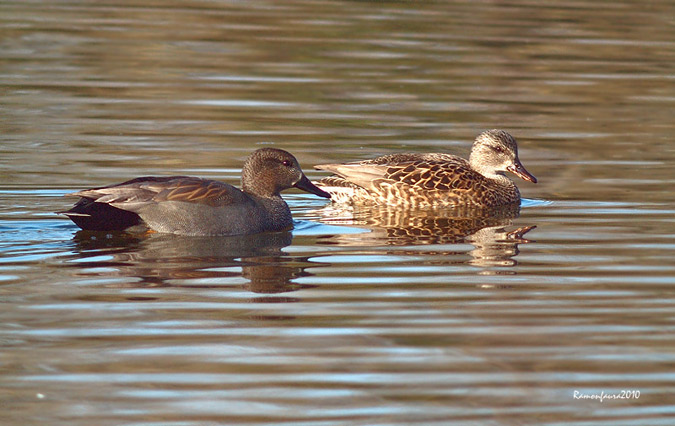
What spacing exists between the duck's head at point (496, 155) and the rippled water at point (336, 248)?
38cm

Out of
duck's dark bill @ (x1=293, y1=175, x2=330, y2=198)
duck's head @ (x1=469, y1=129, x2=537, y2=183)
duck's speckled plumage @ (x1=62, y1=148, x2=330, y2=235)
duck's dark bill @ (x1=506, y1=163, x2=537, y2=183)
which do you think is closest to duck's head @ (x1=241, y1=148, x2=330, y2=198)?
duck's dark bill @ (x1=293, y1=175, x2=330, y2=198)

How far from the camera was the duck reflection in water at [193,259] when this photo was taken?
7758mm

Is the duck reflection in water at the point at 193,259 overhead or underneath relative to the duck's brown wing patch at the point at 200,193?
underneath

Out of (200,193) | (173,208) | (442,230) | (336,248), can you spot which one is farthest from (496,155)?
(173,208)

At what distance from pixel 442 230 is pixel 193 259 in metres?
2.28

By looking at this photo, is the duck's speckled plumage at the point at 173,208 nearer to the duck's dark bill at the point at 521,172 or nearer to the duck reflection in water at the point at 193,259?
the duck reflection in water at the point at 193,259

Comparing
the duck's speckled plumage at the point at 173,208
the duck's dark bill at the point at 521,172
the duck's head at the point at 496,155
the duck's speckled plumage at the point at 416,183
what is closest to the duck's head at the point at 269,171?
the duck's speckled plumage at the point at 173,208

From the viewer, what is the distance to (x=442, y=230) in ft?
32.3

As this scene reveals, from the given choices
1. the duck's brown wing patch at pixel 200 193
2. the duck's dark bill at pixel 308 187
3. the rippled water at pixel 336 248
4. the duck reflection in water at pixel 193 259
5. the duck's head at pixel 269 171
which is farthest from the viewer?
the duck's dark bill at pixel 308 187

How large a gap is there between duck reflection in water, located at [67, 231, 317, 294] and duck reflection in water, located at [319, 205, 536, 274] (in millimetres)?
651

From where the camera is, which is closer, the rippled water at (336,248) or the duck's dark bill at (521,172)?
the rippled water at (336,248)

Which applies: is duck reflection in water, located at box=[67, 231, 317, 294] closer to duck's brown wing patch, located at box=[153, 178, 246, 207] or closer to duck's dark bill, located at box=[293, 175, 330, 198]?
duck's brown wing patch, located at box=[153, 178, 246, 207]

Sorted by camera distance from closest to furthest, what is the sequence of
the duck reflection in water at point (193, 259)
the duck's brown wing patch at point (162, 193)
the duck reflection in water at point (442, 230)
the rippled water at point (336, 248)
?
the rippled water at point (336, 248) → the duck reflection in water at point (193, 259) → the duck reflection in water at point (442, 230) → the duck's brown wing patch at point (162, 193)

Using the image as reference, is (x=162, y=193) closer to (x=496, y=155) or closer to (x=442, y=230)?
(x=442, y=230)
